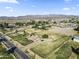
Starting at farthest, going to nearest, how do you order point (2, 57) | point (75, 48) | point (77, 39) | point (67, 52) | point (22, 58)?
point (77, 39) → point (75, 48) → point (67, 52) → point (2, 57) → point (22, 58)

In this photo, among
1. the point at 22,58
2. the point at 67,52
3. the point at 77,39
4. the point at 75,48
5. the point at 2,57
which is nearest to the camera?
the point at 22,58

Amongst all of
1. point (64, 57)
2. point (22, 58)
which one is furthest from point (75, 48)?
point (22, 58)

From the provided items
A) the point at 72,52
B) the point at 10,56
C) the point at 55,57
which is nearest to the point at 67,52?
the point at 72,52

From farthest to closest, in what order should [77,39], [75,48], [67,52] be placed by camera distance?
[77,39] < [75,48] < [67,52]

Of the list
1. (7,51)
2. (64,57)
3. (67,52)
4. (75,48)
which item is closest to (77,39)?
(75,48)

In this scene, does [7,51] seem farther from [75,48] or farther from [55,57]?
[75,48]

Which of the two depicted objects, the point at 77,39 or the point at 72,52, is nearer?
the point at 72,52

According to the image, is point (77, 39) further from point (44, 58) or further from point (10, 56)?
point (10, 56)

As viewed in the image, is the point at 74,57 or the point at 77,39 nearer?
the point at 74,57

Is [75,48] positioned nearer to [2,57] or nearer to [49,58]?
[49,58]
